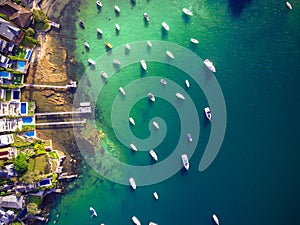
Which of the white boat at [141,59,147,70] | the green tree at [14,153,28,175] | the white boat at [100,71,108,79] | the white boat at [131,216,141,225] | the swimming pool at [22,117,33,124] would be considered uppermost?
the white boat at [141,59,147,70]

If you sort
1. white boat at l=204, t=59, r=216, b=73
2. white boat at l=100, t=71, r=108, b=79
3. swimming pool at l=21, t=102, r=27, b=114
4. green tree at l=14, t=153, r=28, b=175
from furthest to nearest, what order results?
white boat at l=204, t=59, r=216, b=73
white boat at l=100, t=71, r=108, b=79
swimming pool at l=21, t=102, r=27, b=114
green tree at l=14, t=153, r=28, b=175

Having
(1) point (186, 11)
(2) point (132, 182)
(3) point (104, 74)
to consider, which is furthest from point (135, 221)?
(1) point (186, 11)

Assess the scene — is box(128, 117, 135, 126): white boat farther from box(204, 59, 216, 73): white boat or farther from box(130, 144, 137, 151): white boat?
box(204, 59, 216, 73): white boat

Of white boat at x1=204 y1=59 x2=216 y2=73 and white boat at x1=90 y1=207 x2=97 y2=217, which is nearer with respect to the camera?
white boat at x1=90 y1=207 x2=97 y2=217

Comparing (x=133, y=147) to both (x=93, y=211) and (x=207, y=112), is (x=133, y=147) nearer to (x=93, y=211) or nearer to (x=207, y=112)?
(x=93, y=211)

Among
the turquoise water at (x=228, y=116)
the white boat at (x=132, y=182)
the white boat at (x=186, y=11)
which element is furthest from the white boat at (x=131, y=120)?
the white boat at (x=186, y=11)

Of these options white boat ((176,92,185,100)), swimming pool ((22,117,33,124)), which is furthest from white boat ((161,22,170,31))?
swimming pool ((22,117,33,124))

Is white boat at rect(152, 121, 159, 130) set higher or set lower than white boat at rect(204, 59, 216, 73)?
lower

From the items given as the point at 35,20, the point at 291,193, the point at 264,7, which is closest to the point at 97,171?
the point at 35,20
